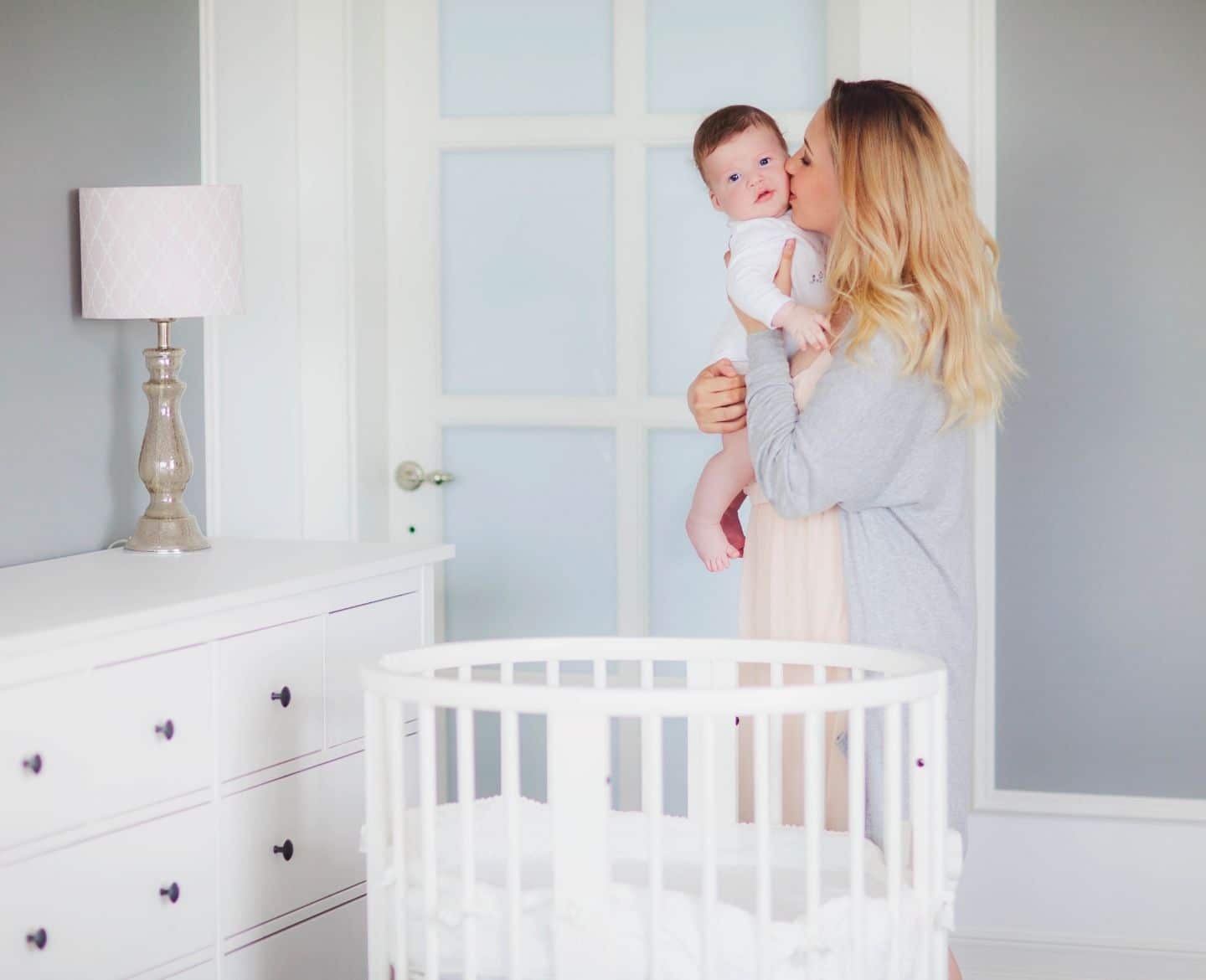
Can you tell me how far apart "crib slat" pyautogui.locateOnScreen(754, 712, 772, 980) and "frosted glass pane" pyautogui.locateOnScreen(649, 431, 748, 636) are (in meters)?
1.66

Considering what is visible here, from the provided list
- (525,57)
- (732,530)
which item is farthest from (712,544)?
(525,57)

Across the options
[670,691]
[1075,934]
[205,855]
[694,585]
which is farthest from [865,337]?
[1075,934]

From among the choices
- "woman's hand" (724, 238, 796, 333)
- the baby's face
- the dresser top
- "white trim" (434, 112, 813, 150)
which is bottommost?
the dresser top

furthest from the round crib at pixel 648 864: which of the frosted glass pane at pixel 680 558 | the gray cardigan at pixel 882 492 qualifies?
the frosted glass pane at pixel 680 558

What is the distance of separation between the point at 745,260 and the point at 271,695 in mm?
845

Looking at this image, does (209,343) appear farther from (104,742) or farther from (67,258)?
(104,742)

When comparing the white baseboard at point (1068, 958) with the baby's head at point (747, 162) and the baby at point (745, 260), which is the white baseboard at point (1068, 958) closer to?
the baby at point (745, 260)

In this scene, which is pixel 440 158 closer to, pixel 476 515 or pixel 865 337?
pixel 476 515

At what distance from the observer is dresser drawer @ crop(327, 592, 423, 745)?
2162mm

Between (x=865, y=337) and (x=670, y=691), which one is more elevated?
(x=865, y=337)

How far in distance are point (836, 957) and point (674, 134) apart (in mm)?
1937

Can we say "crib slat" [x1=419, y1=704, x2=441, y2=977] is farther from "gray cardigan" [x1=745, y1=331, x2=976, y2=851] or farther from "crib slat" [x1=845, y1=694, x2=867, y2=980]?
"gray cardigan" [x1=745, y1=331, x2=976, y2=851]

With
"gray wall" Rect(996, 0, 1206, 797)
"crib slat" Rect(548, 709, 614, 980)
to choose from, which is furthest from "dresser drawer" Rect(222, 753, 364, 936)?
"gray wall" Rect(996, 0, 1206, 797)

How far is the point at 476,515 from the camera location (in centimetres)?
311
